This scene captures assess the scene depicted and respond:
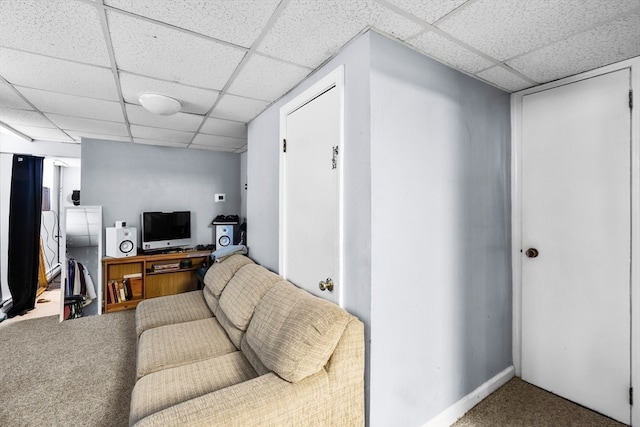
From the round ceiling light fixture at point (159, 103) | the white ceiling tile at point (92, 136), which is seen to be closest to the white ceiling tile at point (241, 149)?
the white ceiling tile at point (92, 136)

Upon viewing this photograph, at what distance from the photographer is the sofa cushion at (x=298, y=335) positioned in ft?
4.61

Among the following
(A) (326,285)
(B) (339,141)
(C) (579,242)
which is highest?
(B) (339,141)

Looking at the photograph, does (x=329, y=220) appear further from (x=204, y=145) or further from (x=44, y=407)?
(x=204, y=145)

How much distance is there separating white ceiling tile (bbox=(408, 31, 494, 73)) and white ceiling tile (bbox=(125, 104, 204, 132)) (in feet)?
7.51

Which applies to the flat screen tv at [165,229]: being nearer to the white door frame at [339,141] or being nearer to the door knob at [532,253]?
the white door frame at [339,141]

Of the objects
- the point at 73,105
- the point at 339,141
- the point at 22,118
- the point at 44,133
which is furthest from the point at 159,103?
the point at 44,133

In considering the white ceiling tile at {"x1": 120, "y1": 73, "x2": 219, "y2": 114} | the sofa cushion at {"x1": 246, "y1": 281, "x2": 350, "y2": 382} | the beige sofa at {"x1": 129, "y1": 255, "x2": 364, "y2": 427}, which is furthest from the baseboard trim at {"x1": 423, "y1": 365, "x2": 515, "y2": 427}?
the white ceiling tile at {"x1": 120, "y1": 73, "x2": 219, "y2": 114}

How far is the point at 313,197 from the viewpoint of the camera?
197cm

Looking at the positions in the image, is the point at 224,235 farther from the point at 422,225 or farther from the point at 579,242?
the point at 579,242

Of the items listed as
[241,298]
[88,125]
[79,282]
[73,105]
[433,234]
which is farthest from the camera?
[79,282]

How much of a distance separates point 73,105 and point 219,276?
2041 mm

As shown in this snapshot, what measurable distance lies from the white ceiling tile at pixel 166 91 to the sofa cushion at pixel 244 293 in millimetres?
1524

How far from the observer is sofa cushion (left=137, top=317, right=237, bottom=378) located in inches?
72.9

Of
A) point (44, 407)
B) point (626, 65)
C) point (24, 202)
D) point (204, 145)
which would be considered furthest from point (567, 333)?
point (24, 202)
